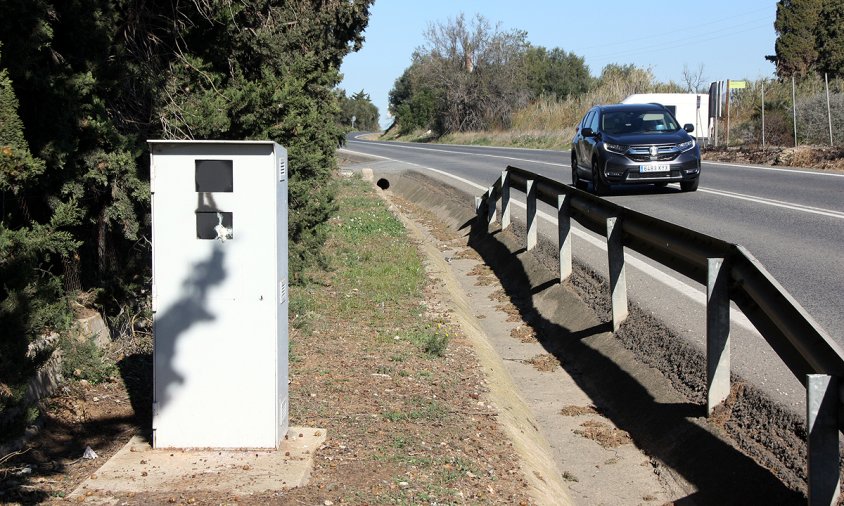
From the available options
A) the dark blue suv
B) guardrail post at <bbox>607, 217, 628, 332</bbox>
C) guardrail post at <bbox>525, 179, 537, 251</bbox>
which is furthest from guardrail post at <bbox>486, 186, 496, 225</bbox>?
guardrail post at <bbox>607, 217, 628, 332</bbox>

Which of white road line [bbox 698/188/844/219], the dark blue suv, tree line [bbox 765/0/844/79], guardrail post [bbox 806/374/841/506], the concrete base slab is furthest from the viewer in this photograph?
tree line [bbox 765/0/844/79]

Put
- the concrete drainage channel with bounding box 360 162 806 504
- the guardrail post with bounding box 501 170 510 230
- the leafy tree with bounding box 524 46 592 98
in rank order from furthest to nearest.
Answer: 1. the leafy tree with bounding box 524 46 592 98
2. the guardrail post with bounding box 501 170 510 230
3. the concrete drainage channel with bounding box 360 162 806 504

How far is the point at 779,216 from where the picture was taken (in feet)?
46.8

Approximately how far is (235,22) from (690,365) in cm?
471

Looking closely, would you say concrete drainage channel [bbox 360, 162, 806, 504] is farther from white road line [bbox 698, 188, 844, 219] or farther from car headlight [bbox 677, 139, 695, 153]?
car headlight [bbox 677, 139, 695, 153]

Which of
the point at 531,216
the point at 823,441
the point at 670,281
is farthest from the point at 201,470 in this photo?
the point at 531,216

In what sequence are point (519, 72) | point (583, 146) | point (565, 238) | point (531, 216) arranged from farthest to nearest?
point (519, 72), point (583, 146), point (531, 216), point (565, 238)

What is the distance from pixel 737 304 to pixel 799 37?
2063 inches

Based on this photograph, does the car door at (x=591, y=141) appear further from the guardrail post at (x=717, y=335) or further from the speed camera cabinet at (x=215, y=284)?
the speed camera cabinet at (x=215, y=284)

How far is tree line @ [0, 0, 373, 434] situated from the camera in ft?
15.5

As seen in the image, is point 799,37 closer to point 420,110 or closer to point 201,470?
point 420,110

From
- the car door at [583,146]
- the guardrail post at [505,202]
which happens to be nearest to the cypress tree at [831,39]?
the car door at [583,146]

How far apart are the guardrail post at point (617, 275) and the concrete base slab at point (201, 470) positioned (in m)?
3.93

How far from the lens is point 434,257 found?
44.8 ft
